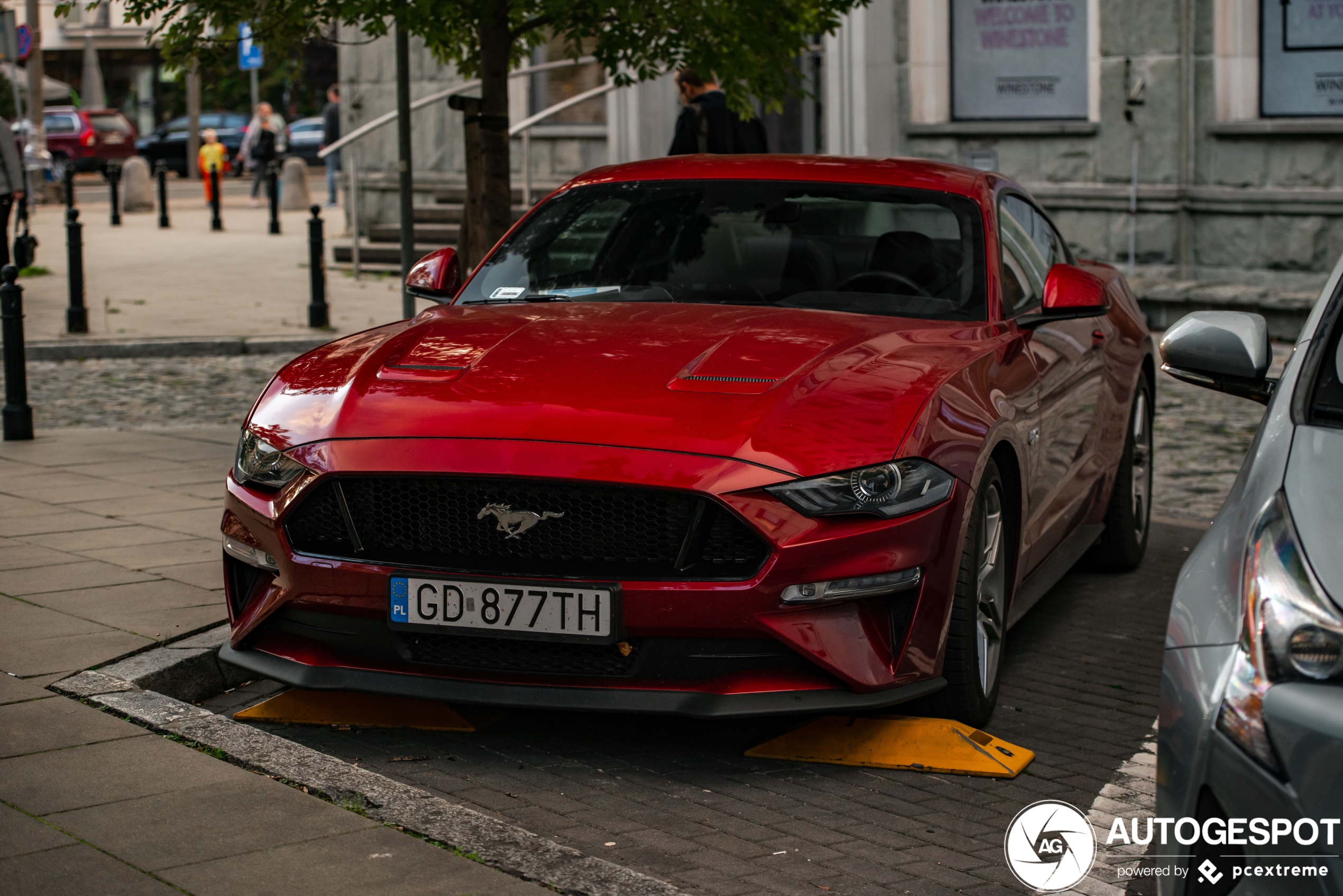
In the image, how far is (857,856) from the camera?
3.80 metres

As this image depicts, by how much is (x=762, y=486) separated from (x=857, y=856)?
0.87 meters

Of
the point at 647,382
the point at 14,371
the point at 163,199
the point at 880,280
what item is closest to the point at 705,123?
the point at 14,371

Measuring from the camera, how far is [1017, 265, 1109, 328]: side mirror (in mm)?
5375

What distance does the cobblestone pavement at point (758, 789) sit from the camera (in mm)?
3734

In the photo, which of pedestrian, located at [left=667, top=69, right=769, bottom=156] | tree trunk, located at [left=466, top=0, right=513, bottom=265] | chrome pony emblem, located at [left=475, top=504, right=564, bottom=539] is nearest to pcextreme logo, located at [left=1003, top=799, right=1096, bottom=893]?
chrome pony emblem, located at [left=475, top=504, right=564, bottom=539]

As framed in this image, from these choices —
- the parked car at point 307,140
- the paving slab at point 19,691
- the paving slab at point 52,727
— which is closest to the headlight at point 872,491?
the paving slab at point 52,727

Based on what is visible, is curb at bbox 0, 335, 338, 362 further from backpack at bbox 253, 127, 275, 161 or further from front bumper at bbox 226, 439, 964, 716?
backpack at bbox 253, 127, 275, 161

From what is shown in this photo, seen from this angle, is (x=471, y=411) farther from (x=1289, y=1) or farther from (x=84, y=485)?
(x=1289, y=1)

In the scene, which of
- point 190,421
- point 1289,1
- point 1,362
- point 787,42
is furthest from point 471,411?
point 1289,1

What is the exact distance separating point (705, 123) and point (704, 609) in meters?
8.16

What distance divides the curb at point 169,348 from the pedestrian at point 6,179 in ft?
6.00

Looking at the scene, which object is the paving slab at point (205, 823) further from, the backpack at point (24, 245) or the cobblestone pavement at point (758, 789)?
the backpack at point (24, 245)

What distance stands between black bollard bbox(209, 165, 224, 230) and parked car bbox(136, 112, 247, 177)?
22191mm

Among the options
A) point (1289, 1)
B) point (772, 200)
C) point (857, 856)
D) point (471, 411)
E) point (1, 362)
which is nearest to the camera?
point (857, 856)
